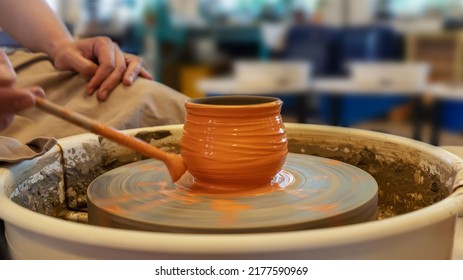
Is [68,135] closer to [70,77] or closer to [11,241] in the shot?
[70,77]

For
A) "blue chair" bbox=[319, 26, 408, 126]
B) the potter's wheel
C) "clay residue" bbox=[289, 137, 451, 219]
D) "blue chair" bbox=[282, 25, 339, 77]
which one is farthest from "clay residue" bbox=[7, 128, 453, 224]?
"blue chair" bbox=[282, 25, 339, 77]

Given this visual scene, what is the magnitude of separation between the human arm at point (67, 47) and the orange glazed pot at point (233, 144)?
0.37m

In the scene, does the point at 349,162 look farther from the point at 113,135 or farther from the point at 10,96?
the point at 10,96

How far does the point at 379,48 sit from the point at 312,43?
52 centimetres

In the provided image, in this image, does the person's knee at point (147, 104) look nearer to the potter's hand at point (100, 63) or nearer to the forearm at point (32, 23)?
the potter's hand at point (100, 63)

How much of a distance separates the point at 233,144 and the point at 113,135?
164mm

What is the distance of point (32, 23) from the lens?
120cm

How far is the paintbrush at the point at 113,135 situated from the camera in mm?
637

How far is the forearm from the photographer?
1172mm

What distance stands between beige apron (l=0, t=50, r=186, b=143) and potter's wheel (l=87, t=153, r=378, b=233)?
7.7 inches

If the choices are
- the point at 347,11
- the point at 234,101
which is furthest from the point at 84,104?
the point at 347,11

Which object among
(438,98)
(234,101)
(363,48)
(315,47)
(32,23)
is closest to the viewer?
(234,101)

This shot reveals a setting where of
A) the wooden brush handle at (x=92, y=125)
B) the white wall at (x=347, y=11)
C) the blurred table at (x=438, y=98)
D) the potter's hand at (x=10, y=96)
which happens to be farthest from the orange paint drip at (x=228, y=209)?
the white wall at (x=347, y=11)

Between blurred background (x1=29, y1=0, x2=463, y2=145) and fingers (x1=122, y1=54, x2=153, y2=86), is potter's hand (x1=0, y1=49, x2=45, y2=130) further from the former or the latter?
blurred background (x1=29, y1=0, x2=463, y2=145)
